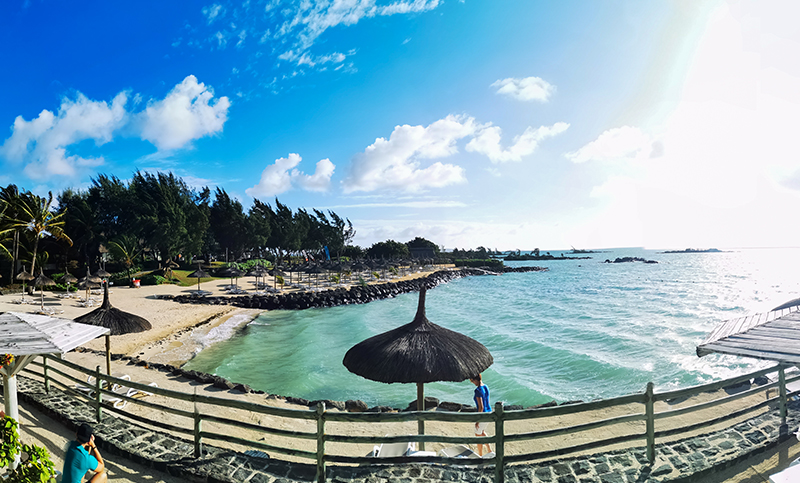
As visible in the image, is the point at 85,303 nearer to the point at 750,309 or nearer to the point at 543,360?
the point at 543,360

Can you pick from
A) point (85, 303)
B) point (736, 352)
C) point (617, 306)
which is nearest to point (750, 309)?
point (617, 306)

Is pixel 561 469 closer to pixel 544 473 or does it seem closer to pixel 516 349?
pixel 544 473

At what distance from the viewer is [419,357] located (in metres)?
6.09

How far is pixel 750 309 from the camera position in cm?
3562

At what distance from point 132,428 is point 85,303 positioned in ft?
76.0

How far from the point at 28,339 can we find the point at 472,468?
6.38 meters

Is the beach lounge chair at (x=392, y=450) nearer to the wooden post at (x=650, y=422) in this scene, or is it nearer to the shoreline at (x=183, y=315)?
the wooden post at (x=650, y=422)

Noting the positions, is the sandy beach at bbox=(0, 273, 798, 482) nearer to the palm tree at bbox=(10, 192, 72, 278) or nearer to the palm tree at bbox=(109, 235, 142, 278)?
the palm tree at bbox=(10, 192, 72, 278)

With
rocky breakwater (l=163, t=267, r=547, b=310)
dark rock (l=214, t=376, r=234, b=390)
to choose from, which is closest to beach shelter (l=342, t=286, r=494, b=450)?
dark rock (l=214, t=376, r=234, b=390)

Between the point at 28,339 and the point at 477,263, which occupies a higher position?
the point at 28,339

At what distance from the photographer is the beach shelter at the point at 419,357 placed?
5902mm

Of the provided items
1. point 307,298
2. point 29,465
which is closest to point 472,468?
point 29,465

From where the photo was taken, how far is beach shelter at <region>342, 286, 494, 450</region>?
590 centimetres

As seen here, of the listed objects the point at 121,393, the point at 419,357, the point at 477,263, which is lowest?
the point at 121,393
